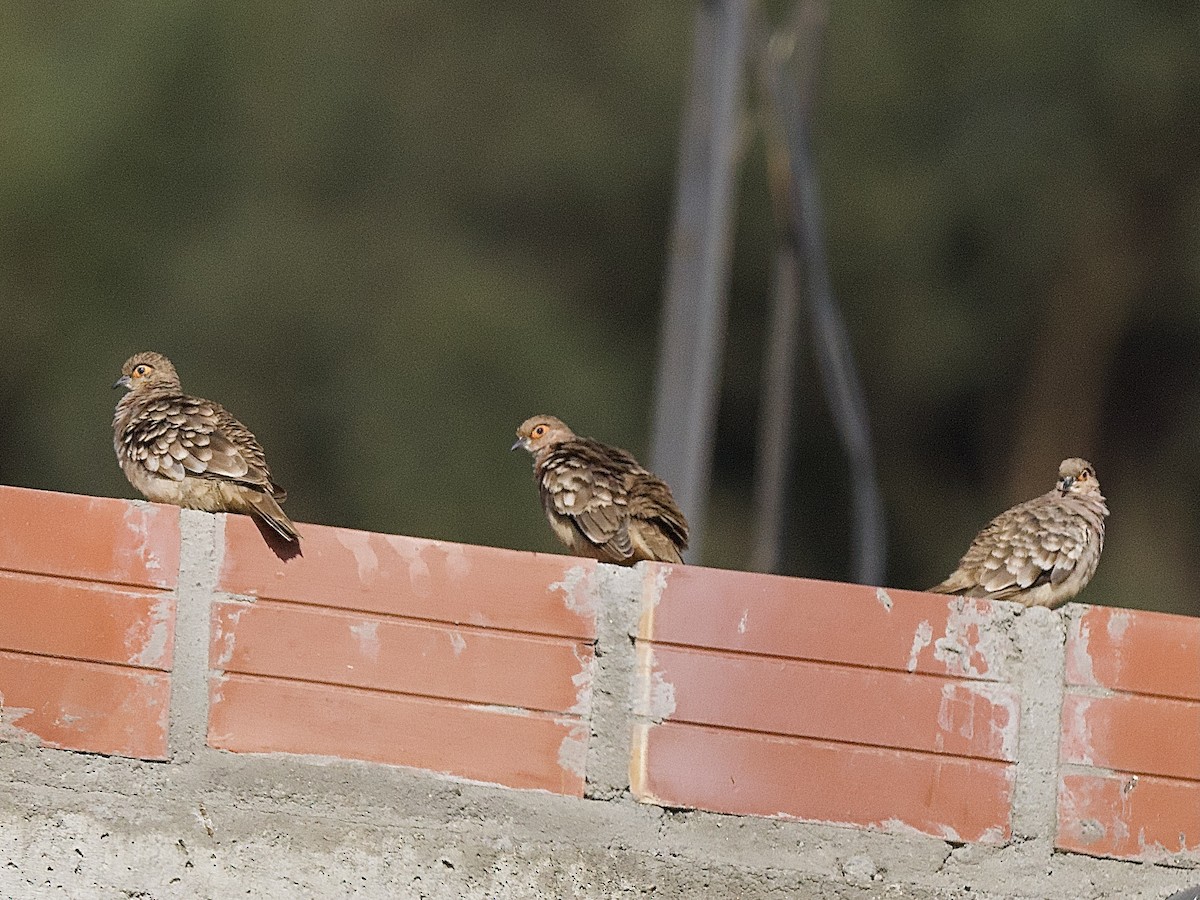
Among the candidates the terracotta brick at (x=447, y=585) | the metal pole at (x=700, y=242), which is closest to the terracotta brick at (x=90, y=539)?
the terracotta brick at (x=447, y=585)

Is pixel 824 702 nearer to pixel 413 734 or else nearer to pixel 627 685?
pixel 627 685

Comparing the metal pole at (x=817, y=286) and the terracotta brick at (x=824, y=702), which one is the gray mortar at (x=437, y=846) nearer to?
the terracotta brick at (x=824, y=702)

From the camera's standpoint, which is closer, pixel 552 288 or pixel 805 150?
pixel 805 150

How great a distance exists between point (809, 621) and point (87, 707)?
4.21ft

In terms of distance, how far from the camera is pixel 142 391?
5738 mm

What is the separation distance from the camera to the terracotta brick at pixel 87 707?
347 centimetres

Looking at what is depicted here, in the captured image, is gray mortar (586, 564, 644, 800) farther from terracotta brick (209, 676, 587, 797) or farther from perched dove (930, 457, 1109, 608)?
perched dove (930, 457, 1109, 608)

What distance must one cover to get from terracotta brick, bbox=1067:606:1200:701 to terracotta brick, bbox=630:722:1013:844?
0.24m

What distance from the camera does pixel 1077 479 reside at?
17.8ft

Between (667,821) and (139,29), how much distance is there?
21.3 metres

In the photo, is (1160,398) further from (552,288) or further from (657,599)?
(657,599)

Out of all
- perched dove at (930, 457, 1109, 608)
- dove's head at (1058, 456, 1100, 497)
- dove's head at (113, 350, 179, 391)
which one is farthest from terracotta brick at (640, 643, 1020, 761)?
dove's head at (113, 350, 179, 391)

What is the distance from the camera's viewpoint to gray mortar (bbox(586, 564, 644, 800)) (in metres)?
3.45

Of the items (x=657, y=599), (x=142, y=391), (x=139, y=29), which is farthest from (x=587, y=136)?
(x=657, y=599)
